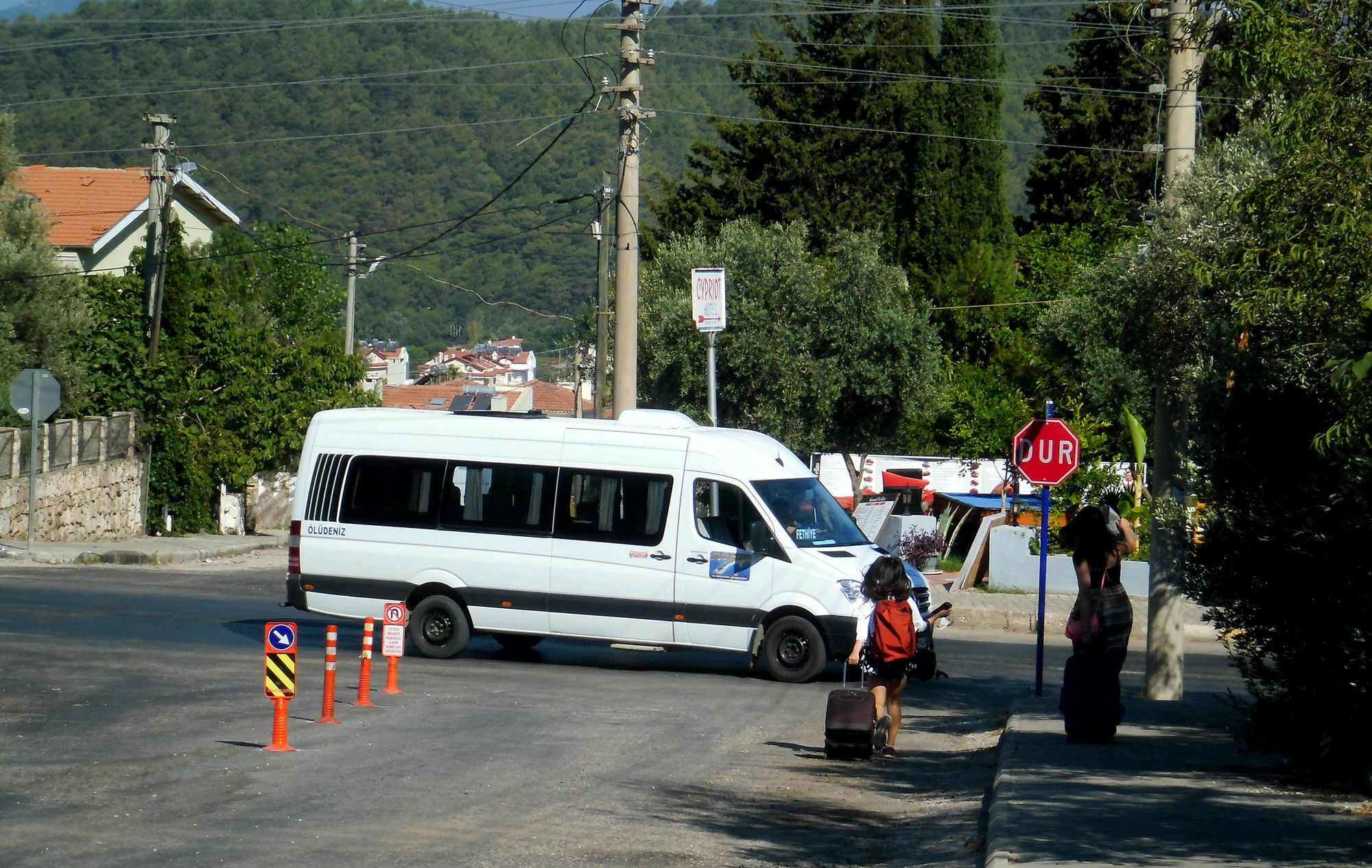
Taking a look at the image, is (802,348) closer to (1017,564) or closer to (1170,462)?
(1017,564)

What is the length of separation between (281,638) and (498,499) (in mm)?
5271

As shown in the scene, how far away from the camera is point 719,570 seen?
47.2 ft

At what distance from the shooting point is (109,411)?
32812mm

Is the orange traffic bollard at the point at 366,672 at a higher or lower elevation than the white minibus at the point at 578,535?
lower

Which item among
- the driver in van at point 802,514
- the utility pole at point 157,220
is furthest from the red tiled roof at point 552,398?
the driver in van at point 802,514

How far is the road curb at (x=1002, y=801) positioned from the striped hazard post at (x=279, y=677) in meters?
4.66

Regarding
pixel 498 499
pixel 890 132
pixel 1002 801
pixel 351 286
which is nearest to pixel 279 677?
pixel 1002 801

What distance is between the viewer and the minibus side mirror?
47.0ft

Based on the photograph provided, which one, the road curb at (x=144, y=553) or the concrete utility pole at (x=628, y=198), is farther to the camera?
the road curb at (x=144, y=553)

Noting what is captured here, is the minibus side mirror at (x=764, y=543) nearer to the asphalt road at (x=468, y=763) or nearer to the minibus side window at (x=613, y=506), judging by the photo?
the minibus side window at (x=613, y=506)

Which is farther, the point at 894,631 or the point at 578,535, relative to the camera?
the point at 578,535

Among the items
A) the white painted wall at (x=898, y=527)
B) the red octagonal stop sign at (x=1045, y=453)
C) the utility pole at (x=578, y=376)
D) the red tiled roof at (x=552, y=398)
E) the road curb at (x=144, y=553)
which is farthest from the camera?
the red tiled roof at (x=552, y=398)

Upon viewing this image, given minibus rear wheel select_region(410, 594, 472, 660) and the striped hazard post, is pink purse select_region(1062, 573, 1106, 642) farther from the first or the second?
minibus rear wheel select_region(410, 594, 472, 660)

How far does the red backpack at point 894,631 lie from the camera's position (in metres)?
10.7
